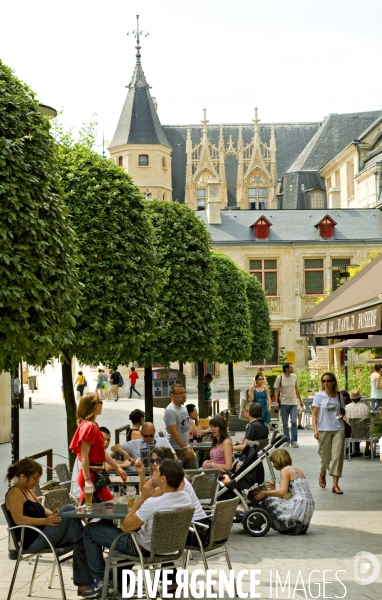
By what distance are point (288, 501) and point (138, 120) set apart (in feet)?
208

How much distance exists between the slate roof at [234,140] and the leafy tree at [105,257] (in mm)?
65963

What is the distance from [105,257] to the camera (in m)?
13.1

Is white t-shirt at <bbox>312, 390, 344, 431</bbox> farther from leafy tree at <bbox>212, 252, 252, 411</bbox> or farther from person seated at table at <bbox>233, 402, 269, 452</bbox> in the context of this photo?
leafy tree at <bbox>212, 252, 252, 411</bbox>

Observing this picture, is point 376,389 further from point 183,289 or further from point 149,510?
point 149,510

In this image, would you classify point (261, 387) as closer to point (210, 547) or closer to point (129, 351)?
point (129, 351)

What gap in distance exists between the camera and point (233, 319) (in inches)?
1180

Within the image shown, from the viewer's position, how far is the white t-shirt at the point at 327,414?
13.2m

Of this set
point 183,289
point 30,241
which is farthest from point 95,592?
point 183,289

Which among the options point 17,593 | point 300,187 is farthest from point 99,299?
point 300,187

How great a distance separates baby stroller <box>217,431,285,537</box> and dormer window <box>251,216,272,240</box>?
42.7 m

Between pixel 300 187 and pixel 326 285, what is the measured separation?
19524 millimetres

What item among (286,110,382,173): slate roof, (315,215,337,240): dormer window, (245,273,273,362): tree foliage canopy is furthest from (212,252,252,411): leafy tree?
(286,110,382,173): slate roof

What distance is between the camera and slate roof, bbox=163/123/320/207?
262ft

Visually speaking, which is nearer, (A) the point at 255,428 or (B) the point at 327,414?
(A) the point at 255,428
